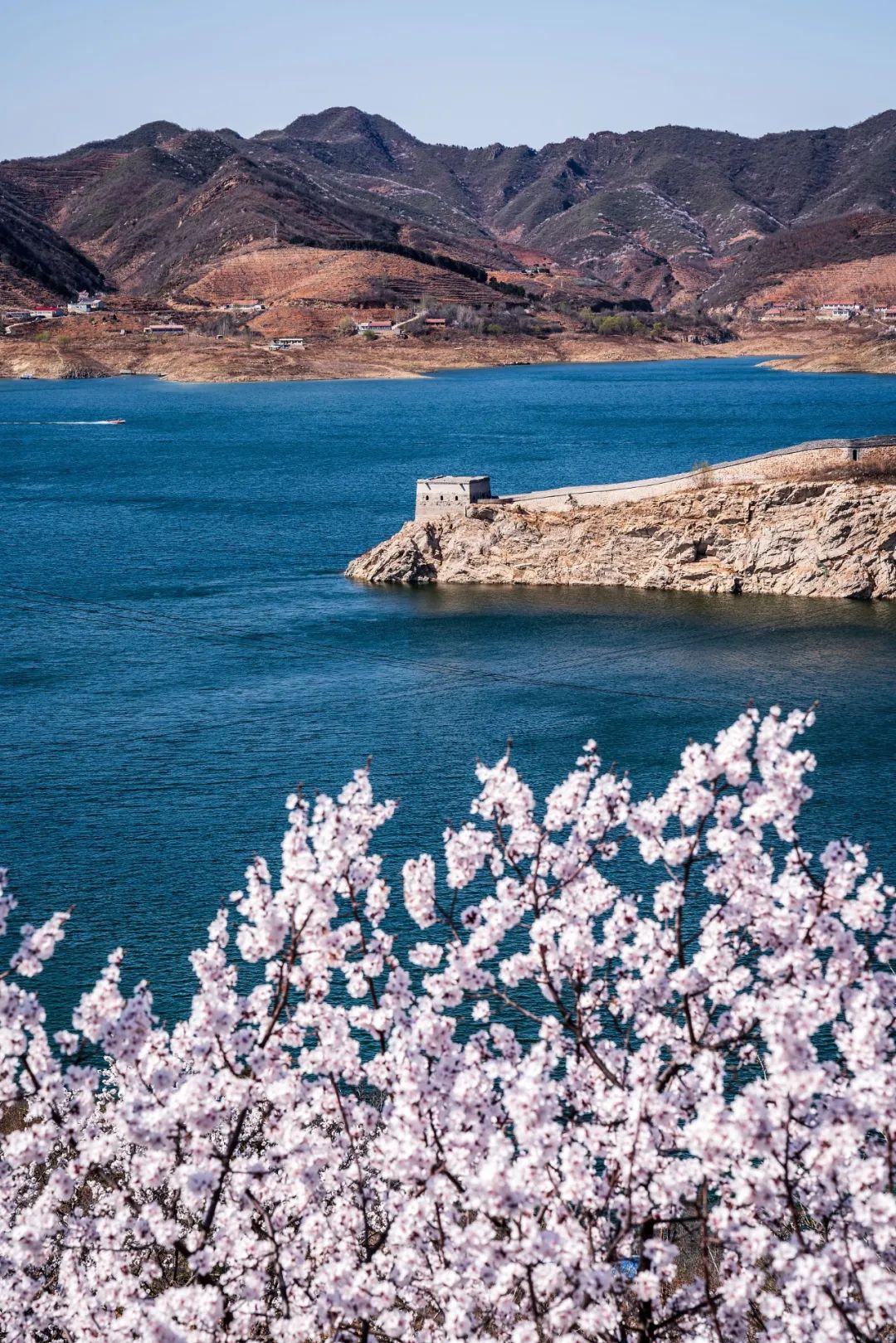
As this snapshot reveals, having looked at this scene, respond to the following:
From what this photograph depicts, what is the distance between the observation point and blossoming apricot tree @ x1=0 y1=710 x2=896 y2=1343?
22.6ft

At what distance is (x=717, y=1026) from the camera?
8352mm

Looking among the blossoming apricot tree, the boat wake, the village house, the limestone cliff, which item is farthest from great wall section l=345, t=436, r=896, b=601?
the village house

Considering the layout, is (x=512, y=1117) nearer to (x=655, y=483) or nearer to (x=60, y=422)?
(x=655, y=483)

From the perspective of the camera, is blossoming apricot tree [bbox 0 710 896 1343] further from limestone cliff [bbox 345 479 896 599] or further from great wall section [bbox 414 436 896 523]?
great wall section [bbox 414 436 896 523]

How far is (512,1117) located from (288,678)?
32288 millimetres

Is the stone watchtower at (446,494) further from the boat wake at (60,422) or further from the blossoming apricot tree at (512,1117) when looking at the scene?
the boat wake at (60,422)

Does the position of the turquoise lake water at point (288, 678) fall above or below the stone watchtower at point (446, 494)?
below

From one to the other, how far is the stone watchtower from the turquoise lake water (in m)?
3.32

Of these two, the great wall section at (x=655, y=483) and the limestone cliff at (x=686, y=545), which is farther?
the great wall section at (x=655, y=483)

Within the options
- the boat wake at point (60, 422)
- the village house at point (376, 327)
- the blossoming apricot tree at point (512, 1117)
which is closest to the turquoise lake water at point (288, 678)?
the blossoming apricot tree at point (512, 1117)

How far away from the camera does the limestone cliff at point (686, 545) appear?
1882 inches

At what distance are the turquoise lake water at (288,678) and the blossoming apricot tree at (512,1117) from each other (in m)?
11.9

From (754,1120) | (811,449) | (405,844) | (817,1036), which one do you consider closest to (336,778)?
(405,844)

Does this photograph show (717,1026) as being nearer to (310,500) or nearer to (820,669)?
(820,669)
